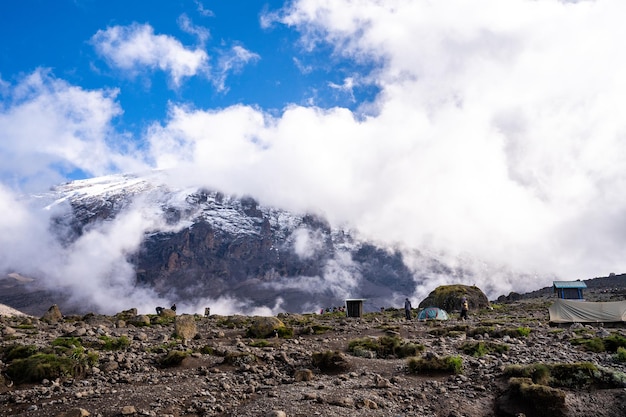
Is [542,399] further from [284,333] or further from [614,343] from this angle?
[284,333]

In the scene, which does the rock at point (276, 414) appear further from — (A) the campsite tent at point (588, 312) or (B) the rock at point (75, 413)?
(A) the campsite tent at point (588, 312)

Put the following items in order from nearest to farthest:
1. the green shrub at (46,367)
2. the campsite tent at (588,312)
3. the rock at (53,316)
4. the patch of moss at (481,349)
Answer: the green shrub at (46,367) → the patch of moss at (481,349) → the campsite tent at (588,312) → the rock at (53,316)

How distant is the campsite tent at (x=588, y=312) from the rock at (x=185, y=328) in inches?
1073

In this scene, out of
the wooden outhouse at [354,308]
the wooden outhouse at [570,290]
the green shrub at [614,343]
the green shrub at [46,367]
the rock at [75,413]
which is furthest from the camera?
the wooden outhouse at [570,290]

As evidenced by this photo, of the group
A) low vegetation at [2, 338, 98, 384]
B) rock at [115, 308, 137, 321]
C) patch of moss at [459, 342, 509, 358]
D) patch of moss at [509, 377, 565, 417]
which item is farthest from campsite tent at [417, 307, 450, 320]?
low vegetation at [2, 338, 98, 384]

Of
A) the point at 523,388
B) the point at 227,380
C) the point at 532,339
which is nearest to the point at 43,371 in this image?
the point at 227,380

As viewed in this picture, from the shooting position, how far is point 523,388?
13.3m

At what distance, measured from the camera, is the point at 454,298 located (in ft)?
217

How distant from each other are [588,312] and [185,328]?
97.1 ft

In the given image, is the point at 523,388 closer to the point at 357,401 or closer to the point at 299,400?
the point at 357,401

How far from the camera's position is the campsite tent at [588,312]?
32812 mm

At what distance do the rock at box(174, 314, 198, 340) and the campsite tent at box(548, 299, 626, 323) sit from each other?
89.4 ft

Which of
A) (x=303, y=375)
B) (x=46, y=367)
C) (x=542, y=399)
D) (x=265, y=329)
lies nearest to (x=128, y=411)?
(x=303, y=375)

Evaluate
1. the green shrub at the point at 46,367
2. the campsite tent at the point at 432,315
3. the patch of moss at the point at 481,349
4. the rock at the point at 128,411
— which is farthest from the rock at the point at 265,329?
the campsite tent at the point at 432,315
